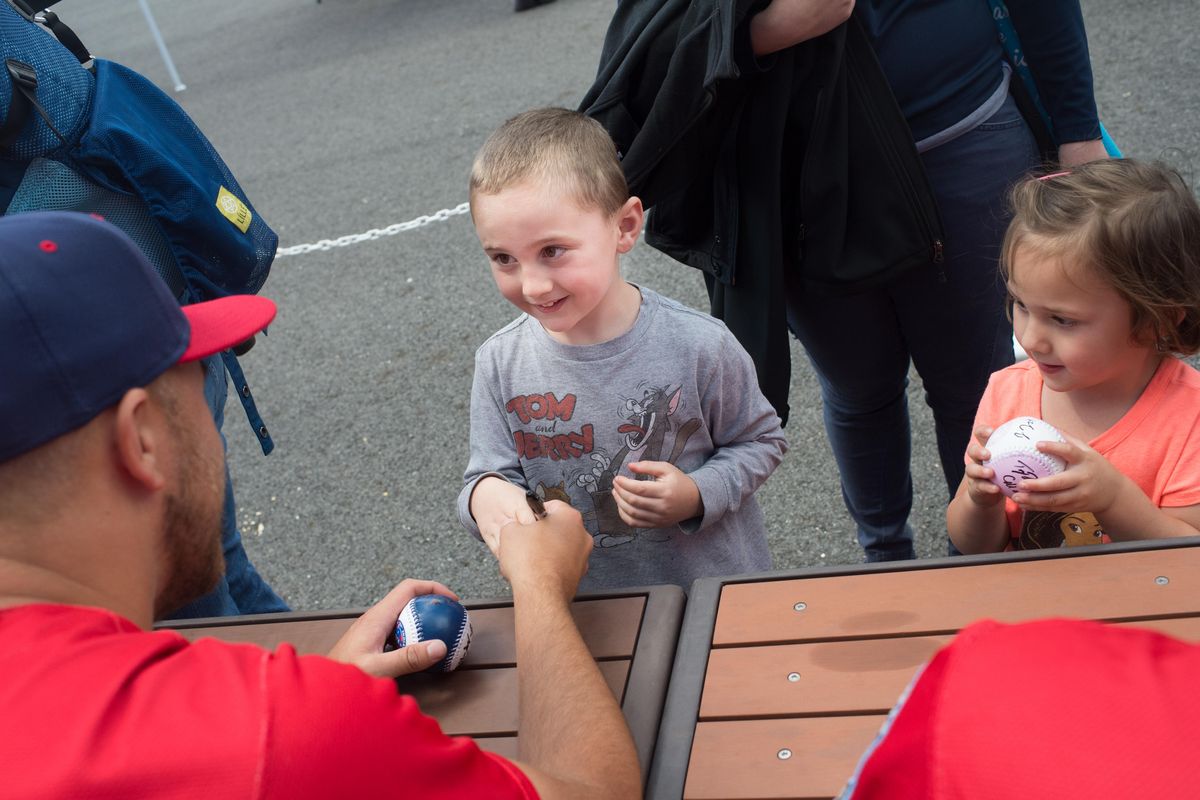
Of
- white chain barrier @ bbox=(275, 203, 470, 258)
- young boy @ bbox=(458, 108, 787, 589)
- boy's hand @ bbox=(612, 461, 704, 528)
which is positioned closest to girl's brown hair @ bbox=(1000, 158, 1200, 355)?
young boy @ bbox=(458, 108, 787, 589)

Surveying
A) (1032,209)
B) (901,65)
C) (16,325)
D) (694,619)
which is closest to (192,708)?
(16,325)

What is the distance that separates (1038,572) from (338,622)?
1.15 meters

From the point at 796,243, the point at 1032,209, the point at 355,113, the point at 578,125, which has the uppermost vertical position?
the point at 578,125

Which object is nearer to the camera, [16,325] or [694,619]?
[16,325]

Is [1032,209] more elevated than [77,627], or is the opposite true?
[77,627]

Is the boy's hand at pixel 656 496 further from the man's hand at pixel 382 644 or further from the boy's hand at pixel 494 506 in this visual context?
the man's hand at pixel 382 644

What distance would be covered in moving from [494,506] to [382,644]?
13.4 inches

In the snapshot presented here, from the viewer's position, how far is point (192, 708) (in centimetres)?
97

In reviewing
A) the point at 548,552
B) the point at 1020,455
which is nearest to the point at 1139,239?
the point at 1020,455

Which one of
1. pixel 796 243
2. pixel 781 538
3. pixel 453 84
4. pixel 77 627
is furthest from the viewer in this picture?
pixel 453 84

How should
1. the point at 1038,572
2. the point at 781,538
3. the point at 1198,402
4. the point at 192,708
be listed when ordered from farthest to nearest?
the point at 781,538 < the point at 1198,402 < the point at 1038,572 < the point at 192,708

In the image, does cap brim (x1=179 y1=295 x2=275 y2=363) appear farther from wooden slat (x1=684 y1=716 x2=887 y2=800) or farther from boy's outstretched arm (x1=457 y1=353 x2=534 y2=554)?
wooden slat (x1=684 y1=716 x2=887 y2=800)

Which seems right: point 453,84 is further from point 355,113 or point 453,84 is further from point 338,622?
point 338,622

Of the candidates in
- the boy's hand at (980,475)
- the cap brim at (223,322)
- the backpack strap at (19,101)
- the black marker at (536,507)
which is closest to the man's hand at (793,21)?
the boy's hand at (980,475)
